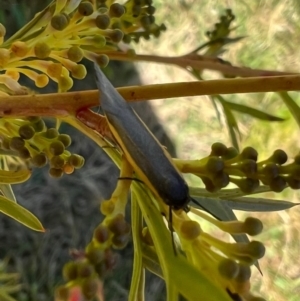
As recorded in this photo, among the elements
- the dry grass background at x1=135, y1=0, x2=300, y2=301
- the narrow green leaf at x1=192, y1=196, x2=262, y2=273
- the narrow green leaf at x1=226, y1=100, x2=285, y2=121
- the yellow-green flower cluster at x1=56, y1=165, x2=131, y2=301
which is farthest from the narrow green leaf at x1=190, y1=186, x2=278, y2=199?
the dry grass background at x1=135, y1=0, x2=300, y2=301

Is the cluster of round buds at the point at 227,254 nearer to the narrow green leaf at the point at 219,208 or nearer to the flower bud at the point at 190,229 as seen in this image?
the flower bud at the point at 190,229

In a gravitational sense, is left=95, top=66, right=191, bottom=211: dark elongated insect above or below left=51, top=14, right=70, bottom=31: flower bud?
below

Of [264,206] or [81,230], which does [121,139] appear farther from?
[81,230]

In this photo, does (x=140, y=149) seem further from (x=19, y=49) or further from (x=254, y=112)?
(x=254, y=112)

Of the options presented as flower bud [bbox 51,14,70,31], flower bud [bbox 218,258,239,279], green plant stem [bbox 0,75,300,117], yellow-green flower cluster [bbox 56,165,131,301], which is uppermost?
flower bud [bbox 51,14,70,31]

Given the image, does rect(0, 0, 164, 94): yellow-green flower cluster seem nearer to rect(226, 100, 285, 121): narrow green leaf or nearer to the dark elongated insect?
the dark elongated insect

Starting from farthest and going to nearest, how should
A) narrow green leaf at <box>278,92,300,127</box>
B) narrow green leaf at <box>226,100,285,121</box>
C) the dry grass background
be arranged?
the dry grass background < narrow green leaf at <box>226,100,285,121</box> < narrow green leaf at <box>278,92,300,127</box>

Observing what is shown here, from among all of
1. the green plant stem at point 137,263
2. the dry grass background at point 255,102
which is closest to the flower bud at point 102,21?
the green plant stem at point 137,263

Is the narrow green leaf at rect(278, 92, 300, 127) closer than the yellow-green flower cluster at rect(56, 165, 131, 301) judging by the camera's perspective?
No
